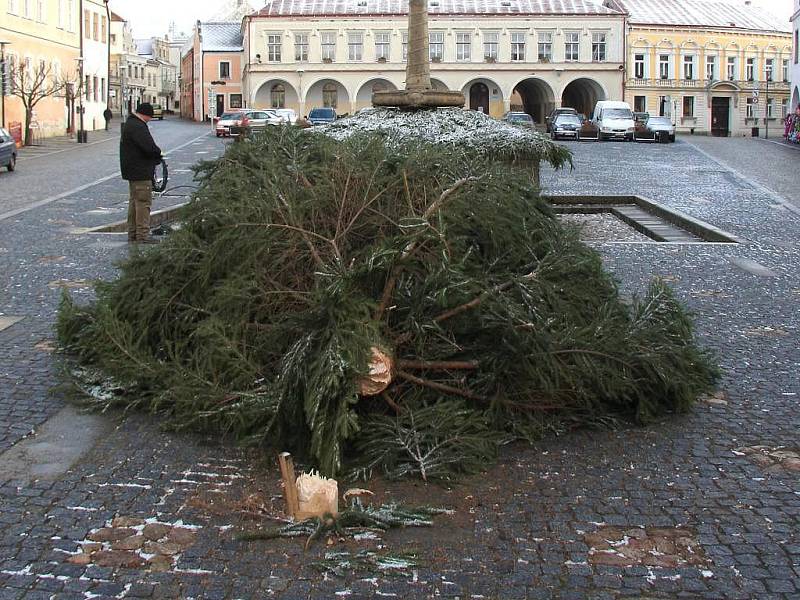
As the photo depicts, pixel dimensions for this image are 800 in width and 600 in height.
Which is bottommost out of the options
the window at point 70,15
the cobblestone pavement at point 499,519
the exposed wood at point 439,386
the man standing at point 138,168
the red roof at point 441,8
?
the cobblestone pavement at point 499,519

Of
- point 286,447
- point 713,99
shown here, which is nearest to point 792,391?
point 286,447

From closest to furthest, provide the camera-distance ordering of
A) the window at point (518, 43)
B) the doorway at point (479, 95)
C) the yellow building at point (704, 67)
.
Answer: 1. the window at point (518, 43)
2. the doorway at point (479, 95)
3. the yellow building at point (704, 67)

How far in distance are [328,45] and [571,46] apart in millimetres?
17412

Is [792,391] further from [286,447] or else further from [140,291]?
[140,291]

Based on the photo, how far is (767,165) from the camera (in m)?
32.0

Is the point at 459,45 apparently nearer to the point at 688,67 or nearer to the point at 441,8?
the point at 441,8

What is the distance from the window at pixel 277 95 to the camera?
8006 cm

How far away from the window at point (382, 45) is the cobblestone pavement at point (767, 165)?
3873 centimetres

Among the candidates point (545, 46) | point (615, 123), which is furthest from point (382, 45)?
point (615, 123)

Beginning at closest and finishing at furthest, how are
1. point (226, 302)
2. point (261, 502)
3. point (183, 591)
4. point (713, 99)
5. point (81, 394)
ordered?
point (183, 591), point (261, 502), point (226, 302), point (81, 394), point (713, 99)

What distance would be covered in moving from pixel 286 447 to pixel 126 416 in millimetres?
1225

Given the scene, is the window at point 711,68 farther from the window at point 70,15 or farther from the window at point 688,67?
the window at point 70,15

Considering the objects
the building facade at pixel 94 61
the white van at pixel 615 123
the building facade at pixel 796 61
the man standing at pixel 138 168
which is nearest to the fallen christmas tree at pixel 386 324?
the man standing at pixel 138 168

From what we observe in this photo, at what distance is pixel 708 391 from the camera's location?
6.45m
